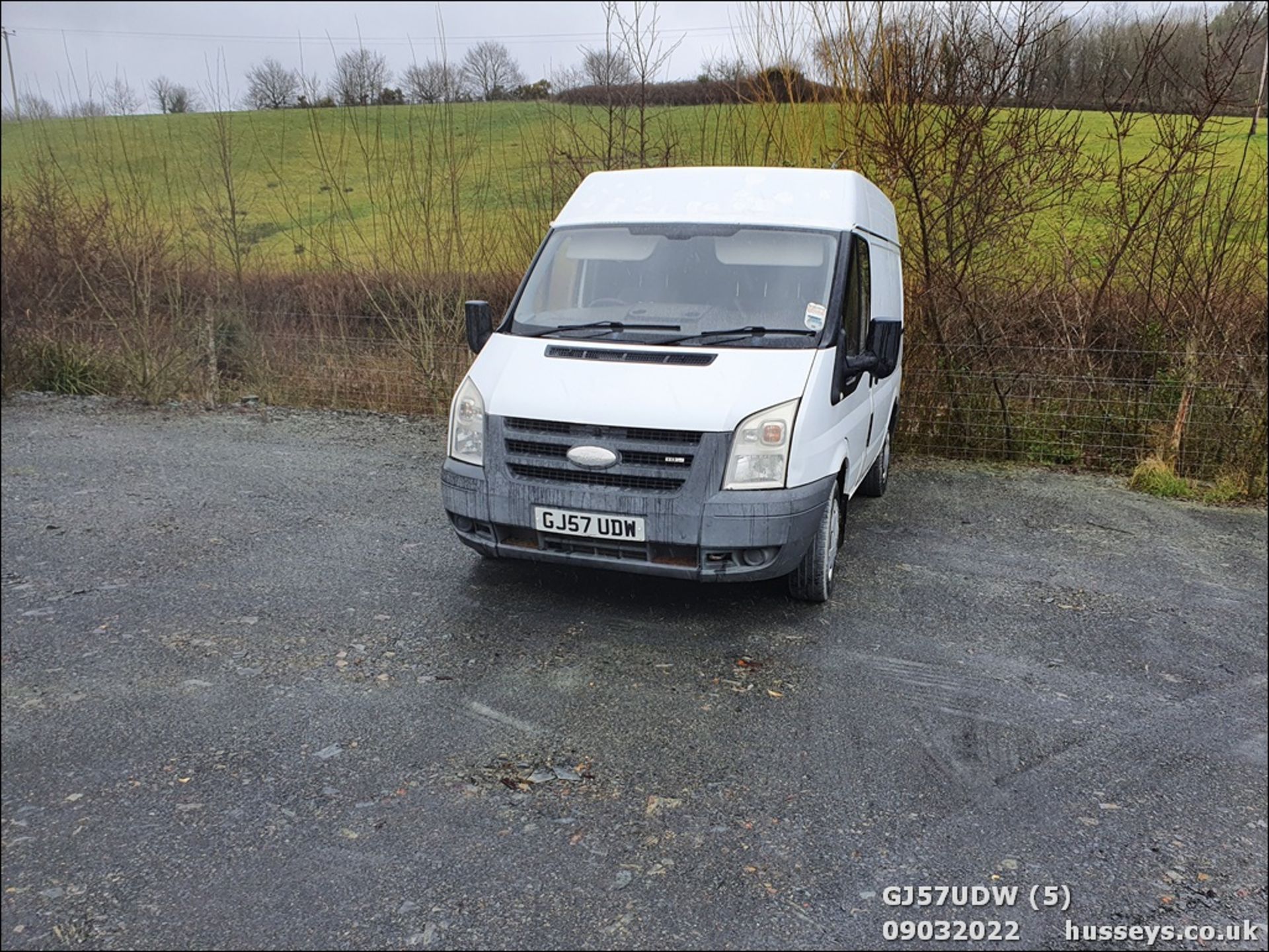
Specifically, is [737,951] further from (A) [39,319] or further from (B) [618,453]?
(A) [39,319]

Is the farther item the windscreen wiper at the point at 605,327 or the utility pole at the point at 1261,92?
the utility pole at the point at 1261,92

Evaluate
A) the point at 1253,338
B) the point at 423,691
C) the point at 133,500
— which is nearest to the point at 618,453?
the point at 423,691

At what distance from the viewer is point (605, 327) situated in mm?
4953

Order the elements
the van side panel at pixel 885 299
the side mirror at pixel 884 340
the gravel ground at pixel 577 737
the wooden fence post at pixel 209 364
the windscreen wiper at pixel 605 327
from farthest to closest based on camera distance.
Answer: the wooden fence post at pixel 209 364
the van side panel at pixel 885 299
the side mirror at pixel 884 340
the windscreen wiper at pixel 605 327
the gravel ground at pixel 577 737

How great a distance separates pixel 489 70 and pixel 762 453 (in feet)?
11.2

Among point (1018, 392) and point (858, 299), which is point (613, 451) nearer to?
point (858, 299)

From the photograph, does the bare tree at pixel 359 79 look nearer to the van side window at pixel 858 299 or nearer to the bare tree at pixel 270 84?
the bare tree at pixel 270 84

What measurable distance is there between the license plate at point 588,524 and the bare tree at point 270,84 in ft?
6.86

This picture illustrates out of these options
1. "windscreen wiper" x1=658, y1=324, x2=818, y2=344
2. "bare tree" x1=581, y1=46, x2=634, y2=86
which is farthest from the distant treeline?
"windscreen wiper" x1=658, y1=324, x2=818, y2=344

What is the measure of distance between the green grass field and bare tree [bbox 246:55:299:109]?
14.4 ft

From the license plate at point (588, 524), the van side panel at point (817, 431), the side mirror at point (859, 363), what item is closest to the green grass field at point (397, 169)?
the side mirror at point (859, 363)

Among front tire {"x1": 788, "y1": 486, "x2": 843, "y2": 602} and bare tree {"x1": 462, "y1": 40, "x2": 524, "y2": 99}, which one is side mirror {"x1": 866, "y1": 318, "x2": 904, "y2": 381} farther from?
bare tree {"x1": 462, "y1": 40, "x2": 524, "y2": 99}

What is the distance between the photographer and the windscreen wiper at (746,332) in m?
4.76

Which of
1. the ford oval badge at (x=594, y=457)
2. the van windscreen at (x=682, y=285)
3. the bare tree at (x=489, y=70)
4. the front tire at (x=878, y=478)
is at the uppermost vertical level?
the bare tree at (x=489, y=70)
